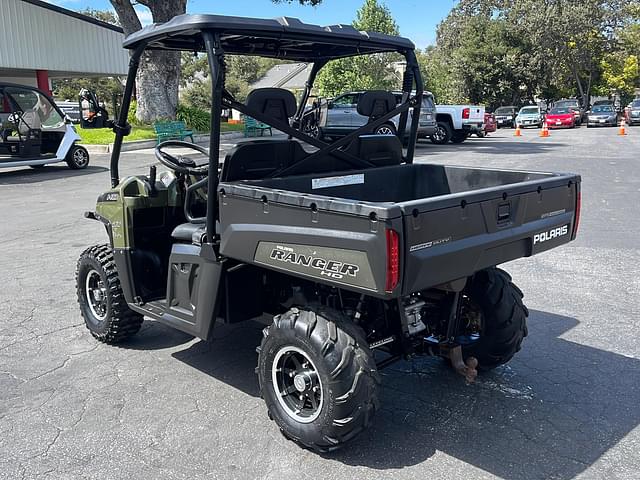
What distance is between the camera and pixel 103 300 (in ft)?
15.1

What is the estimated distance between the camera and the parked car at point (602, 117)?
34969 millimetres

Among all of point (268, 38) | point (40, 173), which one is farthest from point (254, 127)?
point (268, 38)

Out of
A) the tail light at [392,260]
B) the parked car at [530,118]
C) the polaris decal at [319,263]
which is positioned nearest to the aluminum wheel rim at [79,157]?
the polaris decal at [319,263]

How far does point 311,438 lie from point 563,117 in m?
35.6

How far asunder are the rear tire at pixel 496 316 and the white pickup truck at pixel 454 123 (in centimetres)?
1960

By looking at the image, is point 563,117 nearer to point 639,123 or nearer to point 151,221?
point 639,123

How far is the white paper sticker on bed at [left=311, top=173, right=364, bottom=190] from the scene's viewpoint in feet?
13.1

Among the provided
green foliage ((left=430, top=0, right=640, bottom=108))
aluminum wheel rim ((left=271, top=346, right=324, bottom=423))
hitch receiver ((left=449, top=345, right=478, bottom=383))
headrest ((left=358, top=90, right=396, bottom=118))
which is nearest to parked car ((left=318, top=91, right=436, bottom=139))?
headrest ((left=358, top=90, right=396, bottom=118))

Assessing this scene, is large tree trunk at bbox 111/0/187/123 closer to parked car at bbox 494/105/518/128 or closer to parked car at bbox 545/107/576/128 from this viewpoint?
parked car at bbox 545/107/576/128

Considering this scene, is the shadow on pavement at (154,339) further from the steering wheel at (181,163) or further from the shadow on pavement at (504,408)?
the steering wheel at (181,163)

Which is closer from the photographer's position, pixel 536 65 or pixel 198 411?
pixel 198 411

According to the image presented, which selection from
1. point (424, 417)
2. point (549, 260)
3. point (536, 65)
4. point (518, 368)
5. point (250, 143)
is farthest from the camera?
point (536, 65)

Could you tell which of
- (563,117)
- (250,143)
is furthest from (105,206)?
(563,117)

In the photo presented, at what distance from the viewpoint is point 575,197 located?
144 inches
